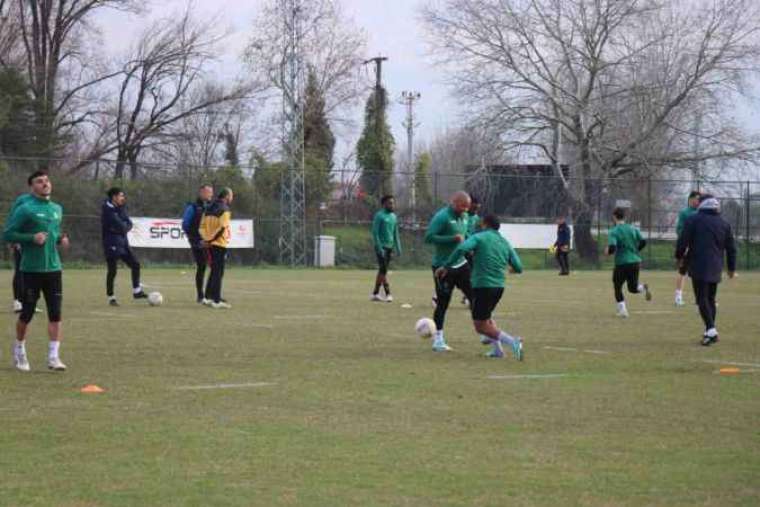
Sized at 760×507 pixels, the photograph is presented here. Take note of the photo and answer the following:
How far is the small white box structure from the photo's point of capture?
45812mm

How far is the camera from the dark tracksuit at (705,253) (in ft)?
48.3

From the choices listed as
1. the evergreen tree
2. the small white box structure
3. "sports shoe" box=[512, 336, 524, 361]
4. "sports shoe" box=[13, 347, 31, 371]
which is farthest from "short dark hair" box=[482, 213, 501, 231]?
the evergreen tree

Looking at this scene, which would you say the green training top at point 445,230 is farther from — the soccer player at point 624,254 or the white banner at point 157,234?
the white banner at point 157,234

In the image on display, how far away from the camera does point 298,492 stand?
6379mm

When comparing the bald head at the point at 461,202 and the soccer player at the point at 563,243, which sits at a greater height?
the bald head at the point at 461,202

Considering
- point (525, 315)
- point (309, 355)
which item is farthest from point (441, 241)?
point (525, 315)

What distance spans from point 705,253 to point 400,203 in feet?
118

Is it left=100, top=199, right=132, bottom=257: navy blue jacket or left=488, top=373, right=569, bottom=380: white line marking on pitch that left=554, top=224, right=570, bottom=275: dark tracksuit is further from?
left=488, top=373, right=569, bottom=380: white line marking on pitch

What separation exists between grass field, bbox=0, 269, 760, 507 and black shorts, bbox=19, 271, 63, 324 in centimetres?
59

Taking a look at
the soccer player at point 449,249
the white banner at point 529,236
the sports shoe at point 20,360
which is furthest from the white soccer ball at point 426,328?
the white banner at point 529,236

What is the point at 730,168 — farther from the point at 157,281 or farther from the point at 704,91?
the point at 157,281

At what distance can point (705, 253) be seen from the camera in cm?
1479

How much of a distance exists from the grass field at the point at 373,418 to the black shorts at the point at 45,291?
0.59 meters

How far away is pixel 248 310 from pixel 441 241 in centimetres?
619
